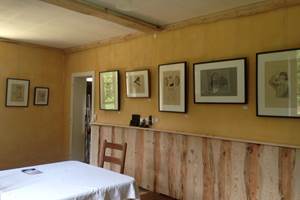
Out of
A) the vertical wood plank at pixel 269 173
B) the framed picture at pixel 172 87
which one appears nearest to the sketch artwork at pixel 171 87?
the framed picture at pixel 172 87

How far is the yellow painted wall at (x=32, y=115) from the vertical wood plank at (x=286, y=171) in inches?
164

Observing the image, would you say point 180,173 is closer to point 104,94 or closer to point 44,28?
point 104,94

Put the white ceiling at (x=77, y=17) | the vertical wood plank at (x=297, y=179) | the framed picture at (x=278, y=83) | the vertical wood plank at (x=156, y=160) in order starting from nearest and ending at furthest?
the vertical wood plank at (x=297, y=179) < the framed picture at (x=278, y=83) < the white ceiling at (x=77, y=17) < the vertical wood plank at (x=156, y=160)

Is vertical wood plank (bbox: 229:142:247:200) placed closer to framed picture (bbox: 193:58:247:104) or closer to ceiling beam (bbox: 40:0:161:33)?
framed picture (bbox: 193:58:247:104)

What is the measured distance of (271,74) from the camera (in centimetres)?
271

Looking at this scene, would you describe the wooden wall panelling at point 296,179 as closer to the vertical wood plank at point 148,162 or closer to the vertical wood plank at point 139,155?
the vertical wood plank at point 148,162

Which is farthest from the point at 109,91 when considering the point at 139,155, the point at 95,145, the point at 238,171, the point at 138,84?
the point at 238,171

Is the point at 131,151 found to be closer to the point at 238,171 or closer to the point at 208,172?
the point at 208,172

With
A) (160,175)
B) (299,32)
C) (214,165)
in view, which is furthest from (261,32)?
(160,175)

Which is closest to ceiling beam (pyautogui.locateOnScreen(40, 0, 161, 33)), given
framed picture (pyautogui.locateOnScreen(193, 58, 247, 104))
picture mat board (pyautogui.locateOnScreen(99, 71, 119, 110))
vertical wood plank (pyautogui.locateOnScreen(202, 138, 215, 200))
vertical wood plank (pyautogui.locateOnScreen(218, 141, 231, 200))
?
framed picture (pyautogui.locateOnScreen(193, 58, 247, 104))

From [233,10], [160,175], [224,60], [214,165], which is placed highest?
[233,10]

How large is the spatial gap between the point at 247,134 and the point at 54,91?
12.7 feet

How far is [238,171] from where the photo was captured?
2.86 metres

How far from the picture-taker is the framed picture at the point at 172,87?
3.46 metres
